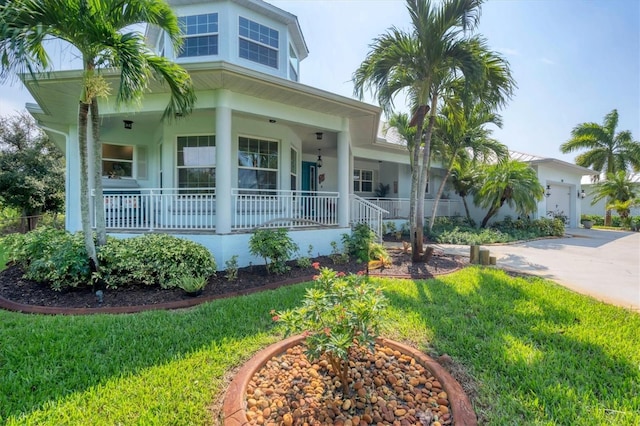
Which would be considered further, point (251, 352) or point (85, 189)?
point (85, 189)

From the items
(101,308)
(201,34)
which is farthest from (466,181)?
(101,308)

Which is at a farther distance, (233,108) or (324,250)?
(324,250)

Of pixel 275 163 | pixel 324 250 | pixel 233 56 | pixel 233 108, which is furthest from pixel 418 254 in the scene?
pixel 233 56

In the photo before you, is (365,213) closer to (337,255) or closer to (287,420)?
(337,255)

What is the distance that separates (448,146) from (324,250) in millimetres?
6748

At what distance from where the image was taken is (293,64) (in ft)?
35.6

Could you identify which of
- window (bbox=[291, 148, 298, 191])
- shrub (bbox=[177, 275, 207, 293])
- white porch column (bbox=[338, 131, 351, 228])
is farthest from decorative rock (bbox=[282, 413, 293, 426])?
window (bbox=[291, 148, 298, 191])

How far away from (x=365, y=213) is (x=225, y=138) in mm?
5030

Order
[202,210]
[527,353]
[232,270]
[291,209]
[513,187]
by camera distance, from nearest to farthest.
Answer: [527,353]
[232,270]
[202,210]
[291,209]
[513,187]

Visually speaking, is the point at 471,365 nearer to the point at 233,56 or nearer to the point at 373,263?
the point at 373,263

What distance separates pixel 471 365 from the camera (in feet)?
9.28

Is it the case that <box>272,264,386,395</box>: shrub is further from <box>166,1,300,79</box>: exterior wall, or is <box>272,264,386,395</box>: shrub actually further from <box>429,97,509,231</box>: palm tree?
<box>429,97,509,231</box>: palm tree

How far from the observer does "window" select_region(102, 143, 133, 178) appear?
9109 millimetres

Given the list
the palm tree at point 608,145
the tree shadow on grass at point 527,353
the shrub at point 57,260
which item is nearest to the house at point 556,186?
the palm tree at point 608,145
